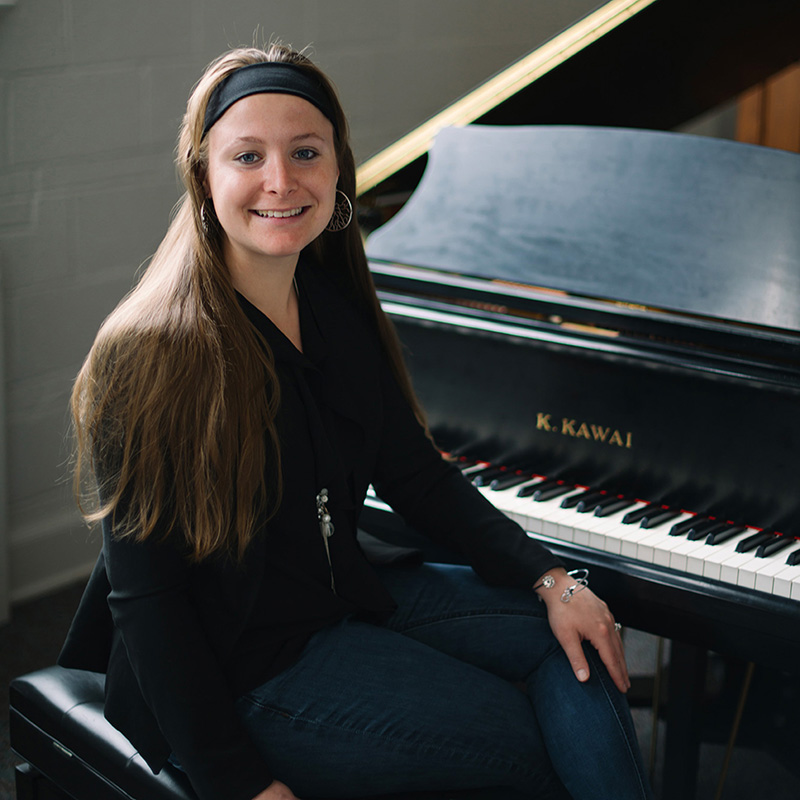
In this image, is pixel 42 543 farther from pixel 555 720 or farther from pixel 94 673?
pixel 555 720

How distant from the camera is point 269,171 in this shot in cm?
134

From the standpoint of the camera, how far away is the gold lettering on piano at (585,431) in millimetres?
1758

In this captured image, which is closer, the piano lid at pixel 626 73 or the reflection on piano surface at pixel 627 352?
the reflection on piano surface at pixel 627 352

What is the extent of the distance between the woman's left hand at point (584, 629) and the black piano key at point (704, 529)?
191 millimetres

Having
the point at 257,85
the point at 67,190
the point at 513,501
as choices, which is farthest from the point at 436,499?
the point at 67,190

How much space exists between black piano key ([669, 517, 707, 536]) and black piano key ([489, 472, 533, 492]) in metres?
0.30

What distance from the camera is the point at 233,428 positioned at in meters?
1.30

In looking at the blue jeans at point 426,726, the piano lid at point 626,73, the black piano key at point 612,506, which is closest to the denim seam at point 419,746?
the blue jeans at point 426,726

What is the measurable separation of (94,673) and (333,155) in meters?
0.84

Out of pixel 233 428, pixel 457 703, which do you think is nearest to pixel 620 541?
pixel 457 703

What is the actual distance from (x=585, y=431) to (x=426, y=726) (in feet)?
2.21

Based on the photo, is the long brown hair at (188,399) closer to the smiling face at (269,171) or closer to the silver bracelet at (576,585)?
the smiling face at (269,171)

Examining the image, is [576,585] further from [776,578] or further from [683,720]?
[683,720]

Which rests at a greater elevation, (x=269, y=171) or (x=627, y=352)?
(x=269, y=171)
